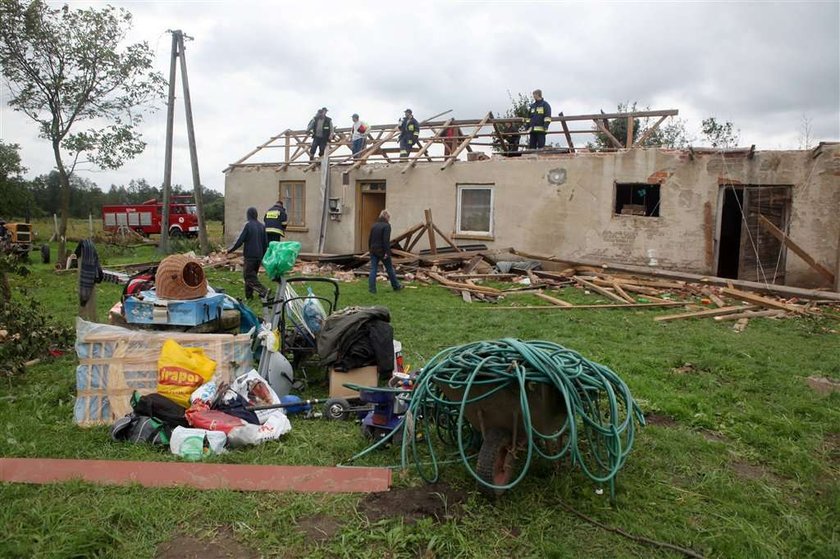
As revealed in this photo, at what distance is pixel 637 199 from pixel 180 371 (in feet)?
43.5

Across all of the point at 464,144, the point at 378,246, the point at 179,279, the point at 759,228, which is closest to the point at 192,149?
the point at 464,144

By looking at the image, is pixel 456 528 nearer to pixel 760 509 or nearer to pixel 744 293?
pixel 760 509

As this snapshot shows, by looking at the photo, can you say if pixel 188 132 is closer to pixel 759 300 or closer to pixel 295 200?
pixel 295 200

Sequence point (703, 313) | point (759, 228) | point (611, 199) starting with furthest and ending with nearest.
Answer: point (611, 199)
point (759, 228)
point (703, 313)

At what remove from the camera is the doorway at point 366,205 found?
17406mm

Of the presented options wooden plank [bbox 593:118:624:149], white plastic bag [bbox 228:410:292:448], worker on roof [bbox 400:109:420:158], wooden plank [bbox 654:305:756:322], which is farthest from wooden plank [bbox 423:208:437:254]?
white plastic bag [bbox 228:410:292:448]

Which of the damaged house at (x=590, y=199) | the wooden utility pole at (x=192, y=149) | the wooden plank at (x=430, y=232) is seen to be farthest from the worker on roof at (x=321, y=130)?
the wooden plank at (x=430, y=232)

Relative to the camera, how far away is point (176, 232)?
3014 cm

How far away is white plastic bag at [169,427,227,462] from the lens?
13.8 feet

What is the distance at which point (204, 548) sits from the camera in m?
3.17

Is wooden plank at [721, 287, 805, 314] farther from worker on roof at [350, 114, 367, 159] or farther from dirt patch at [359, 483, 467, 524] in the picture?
worker on roof at [350, 114, 367, 159]

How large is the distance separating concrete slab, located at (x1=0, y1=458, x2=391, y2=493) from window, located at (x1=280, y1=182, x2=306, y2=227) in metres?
14.7

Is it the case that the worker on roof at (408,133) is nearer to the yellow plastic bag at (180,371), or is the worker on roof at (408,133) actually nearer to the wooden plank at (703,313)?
the wooden plank at (703,313)

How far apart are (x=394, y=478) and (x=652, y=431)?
7.33ft
